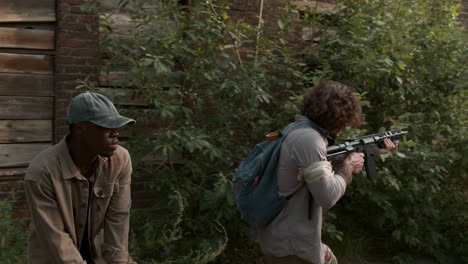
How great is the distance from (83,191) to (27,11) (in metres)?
3.32

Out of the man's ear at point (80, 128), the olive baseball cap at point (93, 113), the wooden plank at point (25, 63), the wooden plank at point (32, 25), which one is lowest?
the wooden plank at point (25, 63)

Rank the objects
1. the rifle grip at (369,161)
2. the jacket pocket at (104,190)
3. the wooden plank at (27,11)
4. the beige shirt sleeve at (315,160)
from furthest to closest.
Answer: the wooden plank at (27,11) → the rifle grip at (369,161) → the beige shirt sleeve at (315,160) → the jacket pocket at (104,190)

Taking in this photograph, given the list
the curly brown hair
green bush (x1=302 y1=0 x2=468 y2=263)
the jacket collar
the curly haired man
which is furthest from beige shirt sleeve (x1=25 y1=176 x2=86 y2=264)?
green bush (x1=302 y1=0 x2=468 y2=263)

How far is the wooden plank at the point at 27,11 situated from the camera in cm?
524

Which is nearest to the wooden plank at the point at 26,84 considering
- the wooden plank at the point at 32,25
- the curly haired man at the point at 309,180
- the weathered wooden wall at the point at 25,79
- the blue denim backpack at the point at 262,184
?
the weathered wooden wall at the point at 25,79

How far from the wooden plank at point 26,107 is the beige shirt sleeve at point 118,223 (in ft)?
9.56

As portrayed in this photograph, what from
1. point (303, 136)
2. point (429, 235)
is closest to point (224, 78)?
point (303, 136)

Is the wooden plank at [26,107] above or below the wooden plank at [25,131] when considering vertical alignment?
above

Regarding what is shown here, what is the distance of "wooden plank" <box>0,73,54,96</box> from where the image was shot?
5.30 meters

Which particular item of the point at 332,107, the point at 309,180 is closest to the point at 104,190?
the point at 309,180

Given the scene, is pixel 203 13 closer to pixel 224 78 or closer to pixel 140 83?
pixel 224 78

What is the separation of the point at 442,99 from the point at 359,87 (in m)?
1.05

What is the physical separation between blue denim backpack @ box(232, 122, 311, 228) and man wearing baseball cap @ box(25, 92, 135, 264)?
72 centimetres

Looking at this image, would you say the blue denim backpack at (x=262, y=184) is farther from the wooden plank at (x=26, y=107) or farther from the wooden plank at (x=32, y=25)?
the wooden plank at (x=32, y=25)
